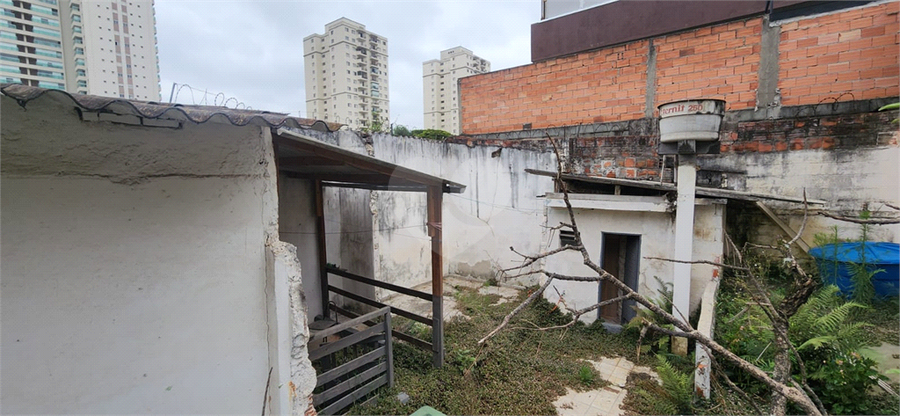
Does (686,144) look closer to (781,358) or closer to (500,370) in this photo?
(781,358)

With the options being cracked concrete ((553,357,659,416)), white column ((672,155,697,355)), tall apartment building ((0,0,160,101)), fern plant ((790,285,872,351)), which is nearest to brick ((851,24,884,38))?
fern plant ((790,285,872,351))

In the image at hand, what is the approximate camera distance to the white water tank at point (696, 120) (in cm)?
394

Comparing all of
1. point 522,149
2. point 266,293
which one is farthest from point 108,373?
point 522,149

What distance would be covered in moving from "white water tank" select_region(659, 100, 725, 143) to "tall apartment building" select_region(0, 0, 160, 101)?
9.18 meters

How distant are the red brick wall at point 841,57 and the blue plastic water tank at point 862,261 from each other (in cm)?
275

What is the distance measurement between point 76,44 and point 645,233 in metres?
12.5

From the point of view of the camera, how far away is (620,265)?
6148 mm

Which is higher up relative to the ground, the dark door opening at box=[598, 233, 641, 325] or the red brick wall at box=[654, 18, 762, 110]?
the red brick wall at box=[654, 18, 762, 110]

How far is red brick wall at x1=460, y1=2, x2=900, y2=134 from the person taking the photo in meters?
6.32

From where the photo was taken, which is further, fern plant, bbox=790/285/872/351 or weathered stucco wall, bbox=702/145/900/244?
weathered stucco wall, bbox=702/145/900/244

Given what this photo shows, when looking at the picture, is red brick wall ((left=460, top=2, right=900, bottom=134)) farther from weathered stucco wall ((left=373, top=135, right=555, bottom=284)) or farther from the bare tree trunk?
the bare tree trunk

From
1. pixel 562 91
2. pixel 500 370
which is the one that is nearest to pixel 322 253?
pixel 500 370

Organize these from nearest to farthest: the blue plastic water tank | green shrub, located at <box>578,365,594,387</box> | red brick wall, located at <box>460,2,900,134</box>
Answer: green shrub, located at <box>578,365,594,387</box> < the blue plastic water tank < red brick wall, located at <box>460,2,900,134</box>

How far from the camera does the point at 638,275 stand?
5.62 m
